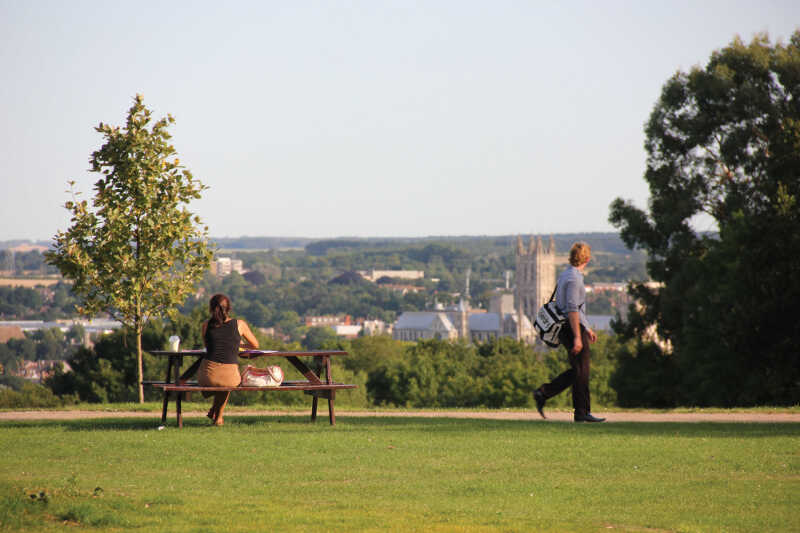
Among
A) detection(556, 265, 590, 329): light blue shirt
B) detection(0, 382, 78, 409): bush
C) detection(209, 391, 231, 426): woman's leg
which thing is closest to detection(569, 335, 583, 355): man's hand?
detection(556, 265, 590, 329): light blue shirt

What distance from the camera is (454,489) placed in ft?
27.6

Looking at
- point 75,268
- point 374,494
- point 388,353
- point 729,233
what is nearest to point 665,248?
point 729,233

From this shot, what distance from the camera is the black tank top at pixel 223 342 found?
39.8ft

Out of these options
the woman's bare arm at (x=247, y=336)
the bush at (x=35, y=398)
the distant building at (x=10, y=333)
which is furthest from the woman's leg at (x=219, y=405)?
the distant building at (x=10, y=333)

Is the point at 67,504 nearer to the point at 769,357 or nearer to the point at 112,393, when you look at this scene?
the point at 769,357

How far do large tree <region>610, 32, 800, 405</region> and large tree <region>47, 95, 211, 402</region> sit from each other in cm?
1534

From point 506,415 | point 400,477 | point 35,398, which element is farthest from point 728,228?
point 35,398

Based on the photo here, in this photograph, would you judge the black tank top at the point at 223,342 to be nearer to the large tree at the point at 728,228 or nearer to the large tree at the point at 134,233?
the large tree at the point at 134,233

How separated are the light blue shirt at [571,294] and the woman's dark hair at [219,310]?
3.86m

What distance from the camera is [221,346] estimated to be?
1215 cm

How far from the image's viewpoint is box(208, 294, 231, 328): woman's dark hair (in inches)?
477

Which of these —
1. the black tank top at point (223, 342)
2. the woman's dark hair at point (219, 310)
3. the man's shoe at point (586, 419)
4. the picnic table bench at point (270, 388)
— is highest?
the woman's dark hair at point (219, 310)

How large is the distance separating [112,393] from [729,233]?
24186 mm

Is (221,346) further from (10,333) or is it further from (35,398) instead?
(10,333)
